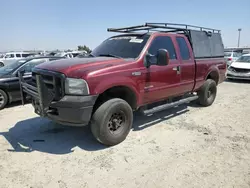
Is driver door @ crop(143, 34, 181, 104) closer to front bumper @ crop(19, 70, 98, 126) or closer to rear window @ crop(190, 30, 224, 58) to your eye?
rear window @ crop(190, 30, 224, 58)

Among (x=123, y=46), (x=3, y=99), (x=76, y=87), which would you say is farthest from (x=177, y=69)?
(x=3, y=99)

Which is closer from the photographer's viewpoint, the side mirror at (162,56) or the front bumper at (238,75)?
the side mirror at (162,56)

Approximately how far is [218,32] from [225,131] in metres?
4.03

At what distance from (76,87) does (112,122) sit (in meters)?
0.98

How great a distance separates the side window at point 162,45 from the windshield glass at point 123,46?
215mm

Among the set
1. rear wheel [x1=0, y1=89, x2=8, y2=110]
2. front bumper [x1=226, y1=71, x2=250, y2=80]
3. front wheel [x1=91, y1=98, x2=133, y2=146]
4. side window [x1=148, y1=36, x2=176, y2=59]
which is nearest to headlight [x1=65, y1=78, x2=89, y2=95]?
front wheel [x1=91, y1=98, x2=133, y2=146]

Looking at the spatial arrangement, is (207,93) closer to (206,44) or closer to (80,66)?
(206,44)

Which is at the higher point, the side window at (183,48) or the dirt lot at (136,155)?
the side window at (183,48)

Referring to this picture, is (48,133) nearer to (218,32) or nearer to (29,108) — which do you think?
(29,108)

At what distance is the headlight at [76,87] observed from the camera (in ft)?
11.1

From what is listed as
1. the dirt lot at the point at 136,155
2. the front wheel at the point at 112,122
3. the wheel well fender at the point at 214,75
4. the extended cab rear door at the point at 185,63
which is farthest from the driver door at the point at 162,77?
the wheel well fender at the point at 214,75

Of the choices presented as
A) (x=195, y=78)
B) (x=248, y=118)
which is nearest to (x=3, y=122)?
(x=195, y=78)

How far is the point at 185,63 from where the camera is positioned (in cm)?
531

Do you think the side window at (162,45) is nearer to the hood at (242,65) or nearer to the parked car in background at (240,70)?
the parked car in background at (240,70)
